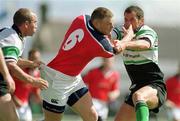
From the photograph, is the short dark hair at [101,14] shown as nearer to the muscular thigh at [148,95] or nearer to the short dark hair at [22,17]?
the short dark hair at [22,17]

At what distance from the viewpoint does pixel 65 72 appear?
508 inches

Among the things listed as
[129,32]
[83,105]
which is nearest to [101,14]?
[129,32]

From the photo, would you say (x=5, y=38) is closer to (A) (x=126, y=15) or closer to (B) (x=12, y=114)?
(B) (x=12, y=114)

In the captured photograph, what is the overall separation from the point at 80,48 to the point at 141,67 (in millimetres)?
993

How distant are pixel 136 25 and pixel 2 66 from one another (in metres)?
2.45

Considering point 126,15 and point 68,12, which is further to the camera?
point 68,12

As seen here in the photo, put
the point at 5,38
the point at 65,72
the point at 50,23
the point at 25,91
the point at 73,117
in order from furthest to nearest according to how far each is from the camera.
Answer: the point at 50,23, the point at 73,117, the point at 25,91, the point at 65,72, the point at 5,38

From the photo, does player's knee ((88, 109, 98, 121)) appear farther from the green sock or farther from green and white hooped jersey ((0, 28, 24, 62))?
green and white hooped jersey ((0, 28, 24, 62))

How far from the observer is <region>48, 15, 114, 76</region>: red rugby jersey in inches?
496

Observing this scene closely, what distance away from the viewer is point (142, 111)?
12.2 meters

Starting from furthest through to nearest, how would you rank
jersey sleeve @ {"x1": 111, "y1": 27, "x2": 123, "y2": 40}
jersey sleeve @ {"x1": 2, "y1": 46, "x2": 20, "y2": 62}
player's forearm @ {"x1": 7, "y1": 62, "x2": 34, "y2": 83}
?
1. jersey sleeve @ {"x1": 111, "y1": 27, "x2": 123, "y2": 40}
2. jersey sleeve @ {"x1": 2, "y1": 46, "x2": 20, "y2": 62}
3. player's forearm @ {"x1": 7, "y1": 62, "x2": 34, "y2": 83}

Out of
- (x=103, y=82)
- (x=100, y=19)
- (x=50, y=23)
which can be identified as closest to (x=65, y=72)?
(x=100, y=19)

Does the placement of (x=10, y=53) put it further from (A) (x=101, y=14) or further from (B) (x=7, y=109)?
(A) (x=101, y=14)

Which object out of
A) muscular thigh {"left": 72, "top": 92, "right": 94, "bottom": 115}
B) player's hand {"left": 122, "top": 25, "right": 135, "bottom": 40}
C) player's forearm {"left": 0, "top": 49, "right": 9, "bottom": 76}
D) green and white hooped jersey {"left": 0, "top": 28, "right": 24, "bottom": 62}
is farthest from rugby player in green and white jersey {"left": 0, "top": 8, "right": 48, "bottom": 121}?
player's hand {"left": 122, "top": 25, "right": 135, "bottom": 40}
